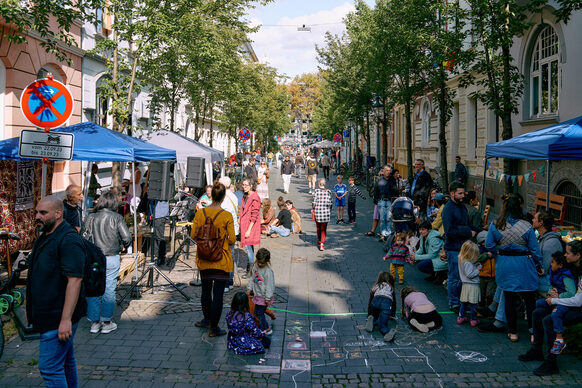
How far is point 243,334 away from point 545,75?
1197 centimetres

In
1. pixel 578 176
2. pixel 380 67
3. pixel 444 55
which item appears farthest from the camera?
pixel 380 67

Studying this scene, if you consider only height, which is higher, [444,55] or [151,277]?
[444,55]

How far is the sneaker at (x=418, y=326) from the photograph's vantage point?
22.4 ft

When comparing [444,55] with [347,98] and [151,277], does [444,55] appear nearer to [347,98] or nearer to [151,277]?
[151,277]

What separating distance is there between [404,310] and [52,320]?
484cm

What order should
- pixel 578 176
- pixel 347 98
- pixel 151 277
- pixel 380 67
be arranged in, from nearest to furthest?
pixel 151 277
pixel 578 176
pixel 380 67
pixel 347 98

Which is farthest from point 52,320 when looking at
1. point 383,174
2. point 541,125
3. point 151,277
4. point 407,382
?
point 541,125

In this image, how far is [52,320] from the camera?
4074 mm

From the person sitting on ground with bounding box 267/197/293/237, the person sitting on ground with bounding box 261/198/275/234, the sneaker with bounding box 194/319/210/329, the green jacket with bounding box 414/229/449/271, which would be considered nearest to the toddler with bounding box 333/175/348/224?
the person sitting on ground with bounding box 267/197/293/237

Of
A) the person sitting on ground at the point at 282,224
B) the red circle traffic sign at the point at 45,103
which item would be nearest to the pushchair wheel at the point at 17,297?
the red circle traffic sign at the point at 45,103

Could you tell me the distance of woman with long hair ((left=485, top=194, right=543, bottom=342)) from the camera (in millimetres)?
6309

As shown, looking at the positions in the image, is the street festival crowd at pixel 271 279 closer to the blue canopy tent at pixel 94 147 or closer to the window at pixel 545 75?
the blue canopy tent at pixel 94 147

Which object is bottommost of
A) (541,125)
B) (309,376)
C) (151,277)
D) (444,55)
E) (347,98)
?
(309,376)

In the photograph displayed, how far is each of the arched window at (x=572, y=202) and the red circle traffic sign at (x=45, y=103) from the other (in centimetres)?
1041
